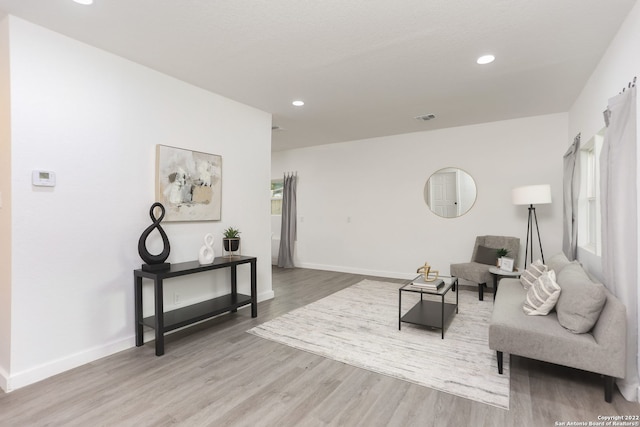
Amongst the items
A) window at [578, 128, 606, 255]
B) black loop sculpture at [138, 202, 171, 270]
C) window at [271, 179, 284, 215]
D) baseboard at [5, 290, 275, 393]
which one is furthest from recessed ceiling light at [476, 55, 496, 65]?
window at [271, 179, 284, 215]

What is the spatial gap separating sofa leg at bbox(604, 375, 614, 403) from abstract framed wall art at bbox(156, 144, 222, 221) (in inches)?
145

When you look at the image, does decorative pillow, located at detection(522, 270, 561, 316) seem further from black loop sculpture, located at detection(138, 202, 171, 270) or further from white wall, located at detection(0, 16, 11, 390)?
white wall, located at detection(0, 16, 11, 390)

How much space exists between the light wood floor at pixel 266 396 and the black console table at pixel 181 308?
231mm

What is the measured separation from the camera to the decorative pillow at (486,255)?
15.6ft

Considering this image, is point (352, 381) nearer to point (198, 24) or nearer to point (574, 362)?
point (574, 362)

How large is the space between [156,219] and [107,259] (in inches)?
20.7

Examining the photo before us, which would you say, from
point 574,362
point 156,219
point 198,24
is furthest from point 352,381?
point 198,24

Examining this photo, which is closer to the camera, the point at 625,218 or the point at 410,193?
the point at 625,218

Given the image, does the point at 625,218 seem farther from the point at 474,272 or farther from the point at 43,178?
the point at 43,178

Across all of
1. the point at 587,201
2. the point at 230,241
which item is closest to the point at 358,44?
the point at 230,241

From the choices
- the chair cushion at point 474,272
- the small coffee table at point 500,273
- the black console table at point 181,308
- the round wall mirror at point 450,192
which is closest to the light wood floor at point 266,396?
the black console table at point 181,308

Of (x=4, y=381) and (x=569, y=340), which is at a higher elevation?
(x=569, y=340)

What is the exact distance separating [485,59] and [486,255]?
294 centimetres

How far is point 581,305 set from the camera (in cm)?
219
